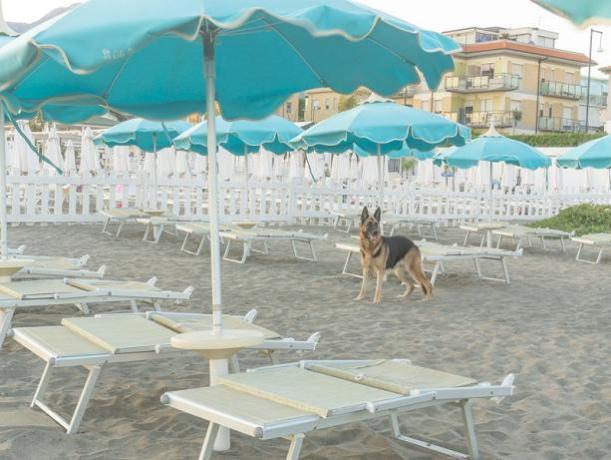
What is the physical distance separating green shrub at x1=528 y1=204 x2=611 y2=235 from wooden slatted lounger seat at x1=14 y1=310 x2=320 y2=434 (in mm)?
14765

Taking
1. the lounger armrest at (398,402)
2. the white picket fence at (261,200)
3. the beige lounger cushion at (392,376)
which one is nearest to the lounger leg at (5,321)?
the beige lounger cushion at (392,376)

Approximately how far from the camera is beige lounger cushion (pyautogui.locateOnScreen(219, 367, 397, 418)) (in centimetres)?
321

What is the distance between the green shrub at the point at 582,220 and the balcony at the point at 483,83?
145ft

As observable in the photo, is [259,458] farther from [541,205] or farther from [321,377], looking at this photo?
[541,205]

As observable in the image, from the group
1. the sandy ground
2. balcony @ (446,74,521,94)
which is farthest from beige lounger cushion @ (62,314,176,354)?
balcony @ (446,74,521,94)

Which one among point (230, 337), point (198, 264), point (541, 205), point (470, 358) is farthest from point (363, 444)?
point (541, 205)

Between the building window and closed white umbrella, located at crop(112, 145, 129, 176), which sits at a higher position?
the building window

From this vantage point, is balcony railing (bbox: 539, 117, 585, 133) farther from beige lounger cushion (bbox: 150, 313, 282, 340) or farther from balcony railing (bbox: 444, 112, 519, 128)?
beige lounger cushion (bbox: 150, 313, 282, 340)

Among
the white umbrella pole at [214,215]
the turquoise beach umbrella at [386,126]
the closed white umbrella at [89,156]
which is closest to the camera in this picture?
the white umbrella pole at [214,215]

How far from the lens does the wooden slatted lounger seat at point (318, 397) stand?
10.2 feet

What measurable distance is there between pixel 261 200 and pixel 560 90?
5500 centimetres

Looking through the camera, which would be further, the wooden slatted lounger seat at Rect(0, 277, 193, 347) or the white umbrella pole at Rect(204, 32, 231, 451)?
the wooden slatted lounger seat at Rect(0, 277, 193, 347)

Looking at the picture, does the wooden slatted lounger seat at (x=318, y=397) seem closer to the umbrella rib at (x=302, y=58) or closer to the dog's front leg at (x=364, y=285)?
the umbrella rib at (x=302, y=58)

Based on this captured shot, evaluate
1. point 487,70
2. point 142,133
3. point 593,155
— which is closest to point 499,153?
point 593,155
